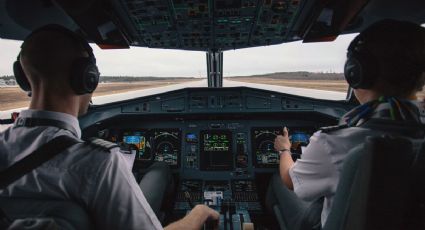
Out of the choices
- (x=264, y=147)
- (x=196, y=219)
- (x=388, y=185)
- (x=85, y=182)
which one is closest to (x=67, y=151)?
(x=85, y=182)

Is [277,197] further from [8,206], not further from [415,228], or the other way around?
[8,206]

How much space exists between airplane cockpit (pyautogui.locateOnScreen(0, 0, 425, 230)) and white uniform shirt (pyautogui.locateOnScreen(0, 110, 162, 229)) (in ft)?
5.46

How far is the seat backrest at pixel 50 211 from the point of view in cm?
68

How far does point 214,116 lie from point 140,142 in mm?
874

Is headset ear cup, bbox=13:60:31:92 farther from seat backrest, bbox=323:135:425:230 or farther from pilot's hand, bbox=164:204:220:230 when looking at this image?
seat backrest, bbox=323:135:425:230

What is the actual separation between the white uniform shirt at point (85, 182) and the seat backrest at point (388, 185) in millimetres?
621

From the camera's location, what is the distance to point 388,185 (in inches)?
30.3

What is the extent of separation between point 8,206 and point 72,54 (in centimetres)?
50

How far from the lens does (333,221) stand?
96 centimetres

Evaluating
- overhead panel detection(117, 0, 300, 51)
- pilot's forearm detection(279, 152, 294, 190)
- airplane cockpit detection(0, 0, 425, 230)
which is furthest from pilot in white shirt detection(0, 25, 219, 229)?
airplane cockpit detection(0, 0, 425, 230)

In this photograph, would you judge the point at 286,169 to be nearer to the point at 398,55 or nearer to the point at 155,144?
the point at 398,55

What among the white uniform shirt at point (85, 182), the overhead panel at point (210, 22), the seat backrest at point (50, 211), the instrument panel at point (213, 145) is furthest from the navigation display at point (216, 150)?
the seat backrest at point (50, 211)

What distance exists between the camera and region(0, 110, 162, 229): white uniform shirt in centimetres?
74

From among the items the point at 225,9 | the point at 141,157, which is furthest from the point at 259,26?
the point at 141,157
